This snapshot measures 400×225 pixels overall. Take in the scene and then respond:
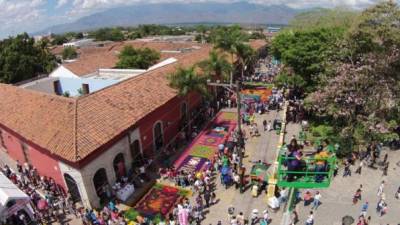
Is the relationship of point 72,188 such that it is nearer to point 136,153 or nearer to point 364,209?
point 136,153

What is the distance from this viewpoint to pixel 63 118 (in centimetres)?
2092

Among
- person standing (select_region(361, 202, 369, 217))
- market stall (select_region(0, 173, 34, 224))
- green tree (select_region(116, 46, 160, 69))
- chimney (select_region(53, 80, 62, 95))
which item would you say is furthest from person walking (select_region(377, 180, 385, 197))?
chimney (select_region(53, 80, 62, 95))

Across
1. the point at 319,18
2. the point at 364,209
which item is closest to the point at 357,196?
the point at 364,209

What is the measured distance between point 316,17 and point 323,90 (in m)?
24.9

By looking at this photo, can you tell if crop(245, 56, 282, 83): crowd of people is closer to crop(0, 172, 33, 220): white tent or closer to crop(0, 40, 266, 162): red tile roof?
crop(0, 40, 266, 162): red tile roof

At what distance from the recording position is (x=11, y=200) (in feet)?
58.7

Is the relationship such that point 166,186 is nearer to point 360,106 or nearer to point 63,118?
point 63,118

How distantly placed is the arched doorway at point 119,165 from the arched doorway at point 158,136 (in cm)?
436

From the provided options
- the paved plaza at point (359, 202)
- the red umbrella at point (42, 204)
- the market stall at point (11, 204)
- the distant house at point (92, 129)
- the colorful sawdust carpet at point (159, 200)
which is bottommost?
the paved plaza at point (359, 202)

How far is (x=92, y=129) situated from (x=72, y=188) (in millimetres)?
3784

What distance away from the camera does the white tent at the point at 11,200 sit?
17547 mm

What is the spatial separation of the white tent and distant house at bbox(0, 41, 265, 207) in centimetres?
241

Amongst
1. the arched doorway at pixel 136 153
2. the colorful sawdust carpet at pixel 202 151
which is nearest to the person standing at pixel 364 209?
the colorful sawdust carpet at pixel 202 151

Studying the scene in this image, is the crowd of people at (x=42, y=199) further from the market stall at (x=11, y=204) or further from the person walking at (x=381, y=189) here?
the person walking at (x=381, y=189)
